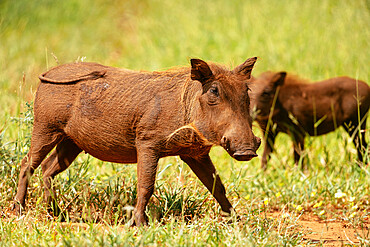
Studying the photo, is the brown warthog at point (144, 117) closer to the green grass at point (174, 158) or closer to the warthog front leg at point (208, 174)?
the warthog front leg at point (208, 174)

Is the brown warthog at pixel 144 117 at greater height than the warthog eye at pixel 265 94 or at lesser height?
greater

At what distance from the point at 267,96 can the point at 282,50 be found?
235 cm

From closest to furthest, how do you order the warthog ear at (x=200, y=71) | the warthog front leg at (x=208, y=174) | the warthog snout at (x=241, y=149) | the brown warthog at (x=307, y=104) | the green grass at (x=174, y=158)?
the warthog snout at (x=241, y=149) < the warthog ear at (x=200, y=71) < the green grass at (x=174, y=158) < the warthog front leg at (x=208, y=174) < the brown warthog at (x=307, y=104)

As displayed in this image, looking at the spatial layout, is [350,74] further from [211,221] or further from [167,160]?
[211,221]

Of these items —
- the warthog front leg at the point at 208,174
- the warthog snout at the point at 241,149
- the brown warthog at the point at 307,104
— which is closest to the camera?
the warthog snout at the point at 241,149

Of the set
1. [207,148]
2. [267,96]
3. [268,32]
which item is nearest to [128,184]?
[207,148]

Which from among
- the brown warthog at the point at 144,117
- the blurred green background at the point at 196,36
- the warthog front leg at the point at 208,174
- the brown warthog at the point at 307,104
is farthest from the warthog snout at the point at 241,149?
the blurred green background at the point at 196,36

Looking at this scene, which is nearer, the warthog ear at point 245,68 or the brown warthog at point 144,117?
the brown warthog at point 144,117

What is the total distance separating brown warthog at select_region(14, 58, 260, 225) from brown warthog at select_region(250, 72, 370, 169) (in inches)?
134

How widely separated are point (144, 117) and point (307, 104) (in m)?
4.23

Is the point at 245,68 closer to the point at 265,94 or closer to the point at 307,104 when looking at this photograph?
the point at 265,94

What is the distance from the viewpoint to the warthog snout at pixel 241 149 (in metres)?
3.25

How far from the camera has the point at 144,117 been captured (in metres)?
3.72

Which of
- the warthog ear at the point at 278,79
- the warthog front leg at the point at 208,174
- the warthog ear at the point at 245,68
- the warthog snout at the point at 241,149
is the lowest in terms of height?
the warthog ear at the point at 278,79
